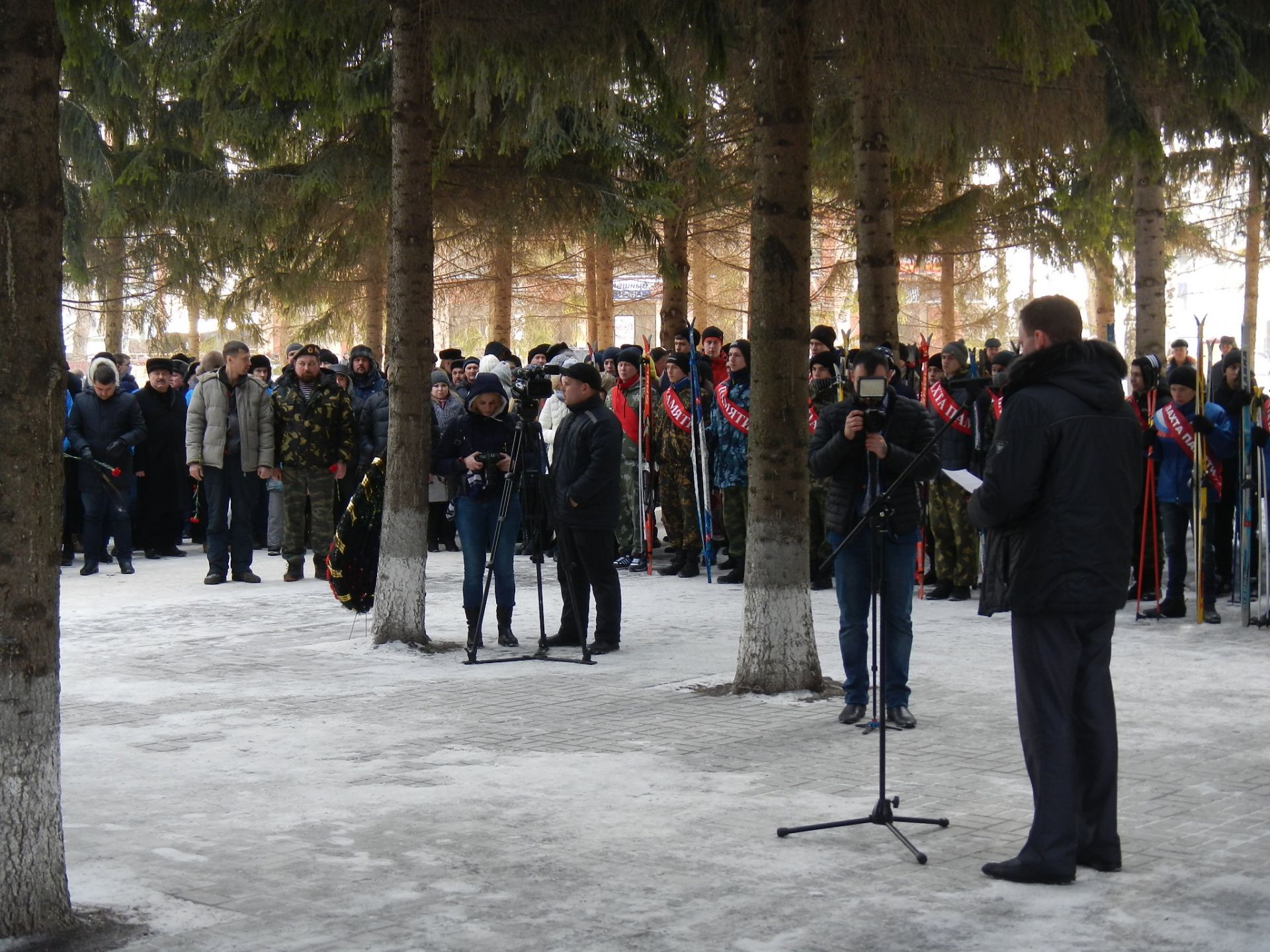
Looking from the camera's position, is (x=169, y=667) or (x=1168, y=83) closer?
(x=169, y=667)

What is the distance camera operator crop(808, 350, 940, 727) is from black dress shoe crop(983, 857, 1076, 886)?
8.60 feet

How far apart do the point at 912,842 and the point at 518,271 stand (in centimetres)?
2718

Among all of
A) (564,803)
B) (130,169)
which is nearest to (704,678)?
(564,803)

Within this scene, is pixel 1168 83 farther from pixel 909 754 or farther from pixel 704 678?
pixel 909 754

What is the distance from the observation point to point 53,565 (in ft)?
16.8

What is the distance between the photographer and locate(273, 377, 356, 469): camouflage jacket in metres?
15.2

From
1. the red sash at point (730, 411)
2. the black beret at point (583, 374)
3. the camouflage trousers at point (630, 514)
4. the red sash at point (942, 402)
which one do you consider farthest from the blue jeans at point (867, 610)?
the camouflage trousers at point (630, 514)

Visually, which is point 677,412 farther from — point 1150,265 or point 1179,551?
point 1150,265

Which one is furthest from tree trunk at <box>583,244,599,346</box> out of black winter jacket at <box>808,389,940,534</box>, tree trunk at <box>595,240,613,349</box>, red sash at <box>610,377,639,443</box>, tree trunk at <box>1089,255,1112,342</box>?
black winter jacket at <box>808,389,940,534</box>

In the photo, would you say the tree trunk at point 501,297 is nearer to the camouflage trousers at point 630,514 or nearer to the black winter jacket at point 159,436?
the black winter jacket at point 159,436

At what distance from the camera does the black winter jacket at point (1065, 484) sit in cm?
574

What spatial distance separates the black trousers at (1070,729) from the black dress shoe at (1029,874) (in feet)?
0.09

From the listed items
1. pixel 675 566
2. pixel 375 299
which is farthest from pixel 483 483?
pixel 375 299

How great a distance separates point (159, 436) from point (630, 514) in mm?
5409
